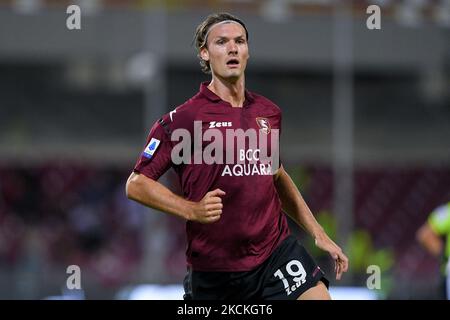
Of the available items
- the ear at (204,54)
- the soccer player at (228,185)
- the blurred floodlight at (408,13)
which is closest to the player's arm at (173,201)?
the soccer player at (228,185)

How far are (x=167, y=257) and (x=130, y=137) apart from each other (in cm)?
515

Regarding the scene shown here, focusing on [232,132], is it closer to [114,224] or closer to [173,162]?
[173,162]

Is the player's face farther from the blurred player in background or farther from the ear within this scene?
Result: the blurred player in background

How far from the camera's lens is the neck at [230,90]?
6.48 metres

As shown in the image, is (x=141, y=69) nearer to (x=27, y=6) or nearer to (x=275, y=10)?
(x=27, y=6)

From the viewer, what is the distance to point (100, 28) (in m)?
27.0

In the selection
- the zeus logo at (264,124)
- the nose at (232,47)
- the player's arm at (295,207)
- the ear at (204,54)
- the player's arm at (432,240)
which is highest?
the nose at (232,47)

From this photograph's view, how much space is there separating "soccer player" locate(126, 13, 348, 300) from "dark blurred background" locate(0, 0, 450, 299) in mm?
15165

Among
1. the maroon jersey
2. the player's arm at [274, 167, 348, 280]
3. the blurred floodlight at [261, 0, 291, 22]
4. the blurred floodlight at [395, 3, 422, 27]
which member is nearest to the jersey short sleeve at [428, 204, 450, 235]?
the player's arm at [274, 167, 348, 280]

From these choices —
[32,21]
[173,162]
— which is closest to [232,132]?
[173,162]

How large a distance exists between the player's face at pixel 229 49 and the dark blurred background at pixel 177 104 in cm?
1530

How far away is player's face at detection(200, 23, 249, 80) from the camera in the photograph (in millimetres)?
6359

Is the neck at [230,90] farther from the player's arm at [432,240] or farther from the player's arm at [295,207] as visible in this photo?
the player's arm at [432,240]

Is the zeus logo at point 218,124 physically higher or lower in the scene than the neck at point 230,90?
lower
